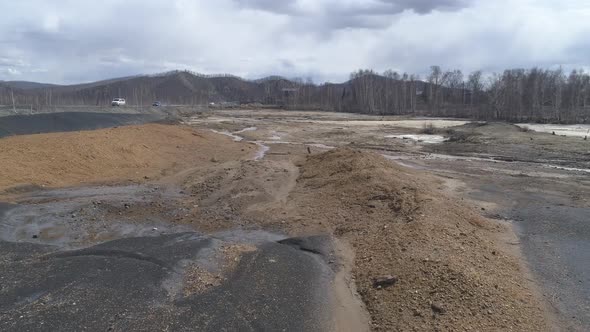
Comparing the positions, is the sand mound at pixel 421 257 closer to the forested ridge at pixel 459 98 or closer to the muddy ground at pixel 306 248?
the muddy ground at pixel 306 248

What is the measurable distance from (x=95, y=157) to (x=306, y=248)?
43.9 ft

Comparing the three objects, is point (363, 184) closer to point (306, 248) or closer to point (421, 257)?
point (306, 248)

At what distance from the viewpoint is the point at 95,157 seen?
1920cm

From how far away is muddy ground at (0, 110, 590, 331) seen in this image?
6344mm

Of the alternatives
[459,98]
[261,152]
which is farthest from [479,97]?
[261,152]

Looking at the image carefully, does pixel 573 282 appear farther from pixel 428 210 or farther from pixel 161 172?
pixel 161 172

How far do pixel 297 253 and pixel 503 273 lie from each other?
383 centimetres

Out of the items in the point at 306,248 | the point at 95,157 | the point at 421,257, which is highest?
the point at 95,157

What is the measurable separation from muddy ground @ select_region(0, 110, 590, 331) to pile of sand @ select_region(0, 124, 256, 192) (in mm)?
314

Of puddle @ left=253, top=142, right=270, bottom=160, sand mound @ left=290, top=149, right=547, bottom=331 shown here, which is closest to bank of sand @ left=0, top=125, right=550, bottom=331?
sand mound @ left=290, top=149, right=547, bottom=331

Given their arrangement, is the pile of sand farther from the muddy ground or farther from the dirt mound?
the dirt mound

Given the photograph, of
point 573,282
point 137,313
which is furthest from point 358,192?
point 137,313

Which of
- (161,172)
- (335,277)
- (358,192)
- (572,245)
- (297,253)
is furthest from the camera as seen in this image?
(161,172)

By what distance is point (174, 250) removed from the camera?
Answer: 8.51 metres
